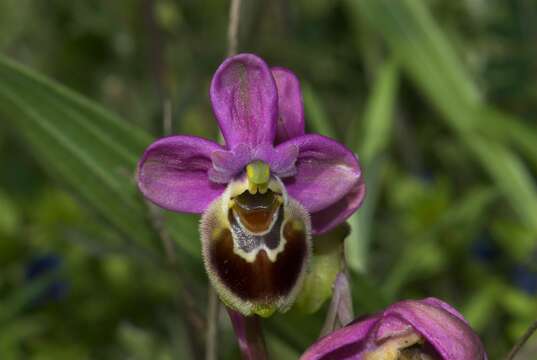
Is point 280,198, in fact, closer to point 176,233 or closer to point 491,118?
point 176,233

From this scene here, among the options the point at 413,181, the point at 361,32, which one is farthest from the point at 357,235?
the point at 361,32

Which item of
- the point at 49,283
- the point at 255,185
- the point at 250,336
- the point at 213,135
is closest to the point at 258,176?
the point at 255,185

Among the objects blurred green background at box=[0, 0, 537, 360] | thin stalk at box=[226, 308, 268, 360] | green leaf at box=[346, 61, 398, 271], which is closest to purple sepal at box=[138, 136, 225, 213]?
thin stalk at box=[226, 308, 268, 360]

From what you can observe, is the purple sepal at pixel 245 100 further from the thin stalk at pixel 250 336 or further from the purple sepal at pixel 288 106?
the thin stalk at pixel 250 336

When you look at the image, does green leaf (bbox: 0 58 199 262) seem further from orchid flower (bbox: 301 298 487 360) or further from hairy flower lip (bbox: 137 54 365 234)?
orchid flower (bbox: 301 298 487 360)

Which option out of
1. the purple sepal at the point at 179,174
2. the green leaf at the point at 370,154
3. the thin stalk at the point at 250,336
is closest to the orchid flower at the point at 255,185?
the purple sepal at the point at 179,174

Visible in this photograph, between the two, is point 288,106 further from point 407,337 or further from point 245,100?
point 407,337
